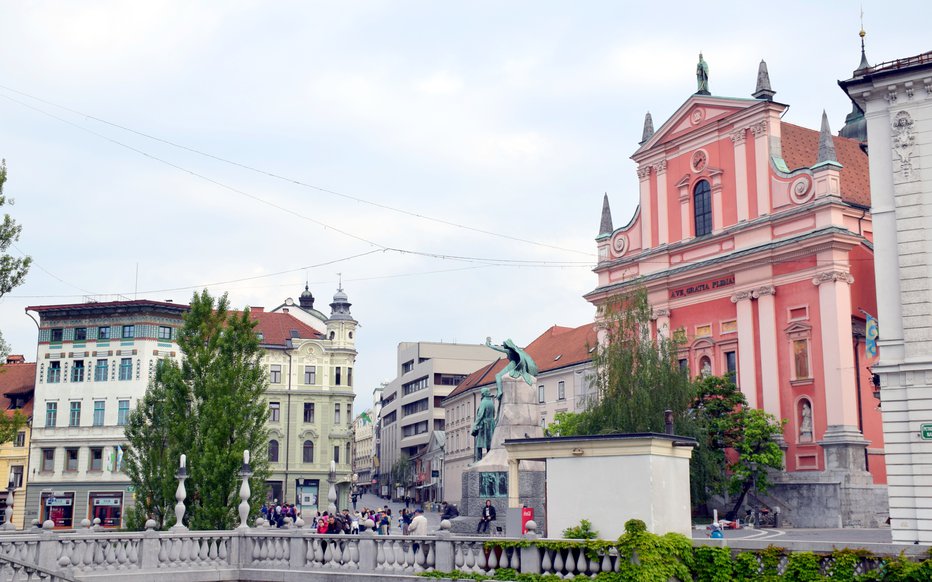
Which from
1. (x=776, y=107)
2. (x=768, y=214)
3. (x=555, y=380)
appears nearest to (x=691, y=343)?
(x=768, y=214)

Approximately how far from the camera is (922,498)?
1099 inches

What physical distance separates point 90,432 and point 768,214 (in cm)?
4228

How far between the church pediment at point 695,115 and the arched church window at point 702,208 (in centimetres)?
311

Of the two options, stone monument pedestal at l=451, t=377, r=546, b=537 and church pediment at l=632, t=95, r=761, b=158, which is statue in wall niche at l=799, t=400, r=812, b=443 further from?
stone monument pedestal at l=451, t=377, r=546, b=537

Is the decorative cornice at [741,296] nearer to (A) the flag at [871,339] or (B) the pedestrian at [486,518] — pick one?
(A) the flag at [871,339]

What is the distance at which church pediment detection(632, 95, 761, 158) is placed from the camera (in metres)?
52.2

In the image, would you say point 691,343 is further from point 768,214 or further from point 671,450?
point 671,450

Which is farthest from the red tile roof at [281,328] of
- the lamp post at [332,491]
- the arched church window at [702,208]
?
the lamp post at [332,491]

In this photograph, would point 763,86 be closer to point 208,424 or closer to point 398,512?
point 208,424

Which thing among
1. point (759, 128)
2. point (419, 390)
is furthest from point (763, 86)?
point (419, 390)

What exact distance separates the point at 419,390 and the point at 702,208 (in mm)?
62417

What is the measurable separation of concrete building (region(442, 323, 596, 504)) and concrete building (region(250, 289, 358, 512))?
1084cm

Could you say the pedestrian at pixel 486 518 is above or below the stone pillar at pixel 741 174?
below

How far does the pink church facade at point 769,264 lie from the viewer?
4594 centimetres
